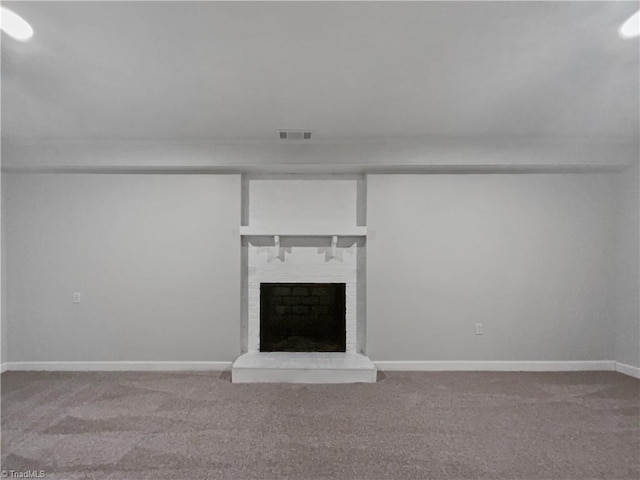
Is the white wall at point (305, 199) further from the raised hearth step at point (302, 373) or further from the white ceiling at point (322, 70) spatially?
the raised hearth step at point (302, 373)

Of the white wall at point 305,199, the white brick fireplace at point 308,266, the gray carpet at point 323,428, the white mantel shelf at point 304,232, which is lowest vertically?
the gray carpet at point 323,428

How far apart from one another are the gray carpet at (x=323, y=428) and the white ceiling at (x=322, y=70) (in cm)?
252

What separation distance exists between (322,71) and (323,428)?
2.61 meters

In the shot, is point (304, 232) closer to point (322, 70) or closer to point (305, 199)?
point (305, 199)

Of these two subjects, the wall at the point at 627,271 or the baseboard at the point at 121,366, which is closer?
the wall at the point at 627,271

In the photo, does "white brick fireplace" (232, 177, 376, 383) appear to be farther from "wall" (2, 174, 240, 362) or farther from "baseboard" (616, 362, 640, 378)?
"baseboard" (616, 362, 640, 378)

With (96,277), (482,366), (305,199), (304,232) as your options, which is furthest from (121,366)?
(482,366)

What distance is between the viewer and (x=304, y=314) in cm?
441

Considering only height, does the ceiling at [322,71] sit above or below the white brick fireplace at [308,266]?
above

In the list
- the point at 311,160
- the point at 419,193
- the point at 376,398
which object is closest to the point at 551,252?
the point at 419,193

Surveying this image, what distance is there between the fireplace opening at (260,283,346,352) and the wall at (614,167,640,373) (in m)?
3.09

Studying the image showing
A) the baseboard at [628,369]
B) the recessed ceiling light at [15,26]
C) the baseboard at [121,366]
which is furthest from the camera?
the baseboard at [121,366]

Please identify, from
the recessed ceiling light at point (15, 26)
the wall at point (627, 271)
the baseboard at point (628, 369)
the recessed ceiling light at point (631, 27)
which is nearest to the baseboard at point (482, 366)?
the baseboard at point (628, 369)

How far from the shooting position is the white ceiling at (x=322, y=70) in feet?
6.92
